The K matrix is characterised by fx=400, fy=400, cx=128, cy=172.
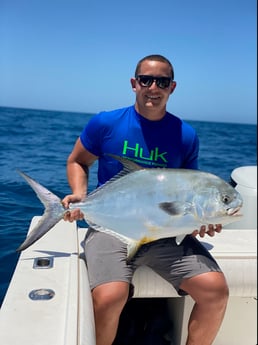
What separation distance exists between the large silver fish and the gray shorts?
0.38ft

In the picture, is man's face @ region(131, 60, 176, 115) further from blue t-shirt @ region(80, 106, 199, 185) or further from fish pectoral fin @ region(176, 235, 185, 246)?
fish pectoral fin @ region(176, 235, 185, 246)

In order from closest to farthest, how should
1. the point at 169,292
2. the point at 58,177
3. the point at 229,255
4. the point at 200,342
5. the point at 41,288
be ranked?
the point at 41,288 → the point at 200,342 → the point at 169,292 → the point at 229,255 → the point at 58,177

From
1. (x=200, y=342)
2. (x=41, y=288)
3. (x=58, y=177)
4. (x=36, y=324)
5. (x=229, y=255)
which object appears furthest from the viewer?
(x=58, y=177)

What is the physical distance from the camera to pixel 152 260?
76.8 inches

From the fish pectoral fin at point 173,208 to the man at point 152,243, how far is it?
15cm

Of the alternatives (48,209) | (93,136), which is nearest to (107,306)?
(48,209)

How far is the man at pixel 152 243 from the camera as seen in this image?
180cm

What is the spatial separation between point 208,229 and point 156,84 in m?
0.77

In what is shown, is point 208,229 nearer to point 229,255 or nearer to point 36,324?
point 229,255

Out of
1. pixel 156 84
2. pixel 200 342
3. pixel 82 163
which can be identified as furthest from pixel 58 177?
pixel 200 342

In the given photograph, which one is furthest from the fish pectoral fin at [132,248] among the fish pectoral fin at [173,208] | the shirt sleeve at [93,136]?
the shirt sleeve at [93,136]

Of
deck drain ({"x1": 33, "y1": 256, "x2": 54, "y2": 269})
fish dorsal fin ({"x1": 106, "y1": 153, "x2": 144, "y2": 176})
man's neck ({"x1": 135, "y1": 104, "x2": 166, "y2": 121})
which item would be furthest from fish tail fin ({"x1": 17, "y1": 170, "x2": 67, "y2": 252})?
man's neck ({"x1": 135, "y1": 104, "x2": 166, "y2": 121})

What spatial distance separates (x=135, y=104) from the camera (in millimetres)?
2225

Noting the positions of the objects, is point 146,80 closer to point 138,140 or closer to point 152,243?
point 138,140
